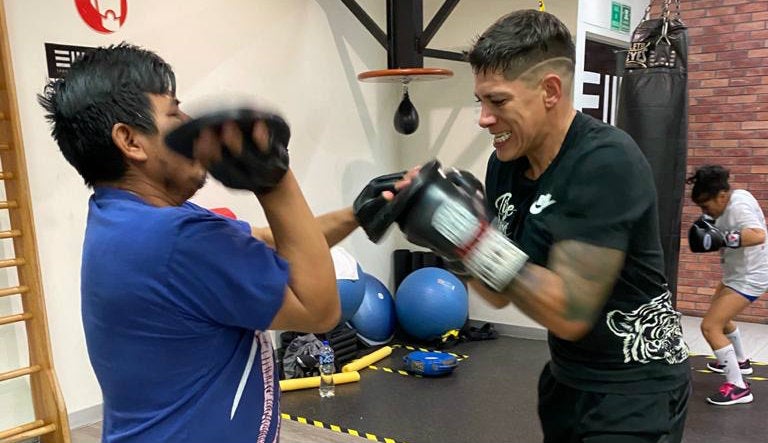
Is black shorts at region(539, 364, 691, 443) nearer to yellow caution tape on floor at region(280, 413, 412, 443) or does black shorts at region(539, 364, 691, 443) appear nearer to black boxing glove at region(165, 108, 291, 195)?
black boxing glove at region(165, 108, 291, 195)

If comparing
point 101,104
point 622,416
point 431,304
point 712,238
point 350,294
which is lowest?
point 431,304

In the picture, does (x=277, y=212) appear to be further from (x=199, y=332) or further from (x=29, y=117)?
(x=29, y=117)

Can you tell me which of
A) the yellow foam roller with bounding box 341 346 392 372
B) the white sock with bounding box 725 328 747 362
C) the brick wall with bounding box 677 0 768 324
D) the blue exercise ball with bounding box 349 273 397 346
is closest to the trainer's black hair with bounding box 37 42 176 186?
the yellow foam roller with bounding box 341 346 392 372

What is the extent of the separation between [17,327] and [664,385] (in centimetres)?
285

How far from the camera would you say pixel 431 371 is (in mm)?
3902

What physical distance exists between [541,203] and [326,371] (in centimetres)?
266

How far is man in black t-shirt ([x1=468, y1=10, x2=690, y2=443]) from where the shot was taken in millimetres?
1184

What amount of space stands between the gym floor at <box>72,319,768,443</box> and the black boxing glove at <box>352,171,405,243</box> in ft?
6.29

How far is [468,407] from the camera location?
11.3 feet

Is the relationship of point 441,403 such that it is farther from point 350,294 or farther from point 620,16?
point 620,16

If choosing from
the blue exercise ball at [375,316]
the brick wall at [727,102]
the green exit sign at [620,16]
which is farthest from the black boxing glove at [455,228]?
the brick wall at [727,102]

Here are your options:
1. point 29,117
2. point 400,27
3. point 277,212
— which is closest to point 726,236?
point 400,27

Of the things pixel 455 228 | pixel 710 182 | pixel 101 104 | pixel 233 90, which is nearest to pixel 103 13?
pixel 233 90

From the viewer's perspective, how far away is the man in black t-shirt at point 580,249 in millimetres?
1184
